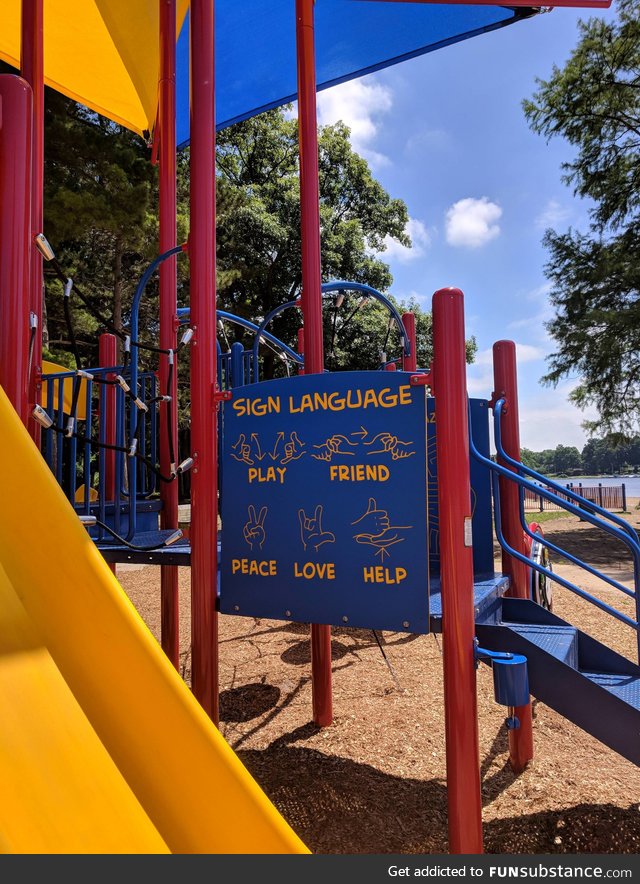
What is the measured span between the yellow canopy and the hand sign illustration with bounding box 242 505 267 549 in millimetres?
5406

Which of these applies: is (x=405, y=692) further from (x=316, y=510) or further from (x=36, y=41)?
(x=36, y=41)

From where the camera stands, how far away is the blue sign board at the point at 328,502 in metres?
2.55

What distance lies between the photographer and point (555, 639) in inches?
114

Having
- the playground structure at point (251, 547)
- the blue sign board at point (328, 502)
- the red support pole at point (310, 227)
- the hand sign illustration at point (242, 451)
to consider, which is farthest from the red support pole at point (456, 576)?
the red support pole at point (310, 227)

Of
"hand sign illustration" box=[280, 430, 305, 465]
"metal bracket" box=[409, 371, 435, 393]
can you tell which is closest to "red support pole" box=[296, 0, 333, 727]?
"hand sign illustration" box=[280, 430, 305, 465]

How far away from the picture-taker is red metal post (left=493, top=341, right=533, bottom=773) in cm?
359

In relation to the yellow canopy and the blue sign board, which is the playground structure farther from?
the yellow canopy

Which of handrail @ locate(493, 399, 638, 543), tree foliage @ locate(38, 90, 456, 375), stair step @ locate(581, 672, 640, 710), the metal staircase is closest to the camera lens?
the metal staircase

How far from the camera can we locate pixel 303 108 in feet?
14.5

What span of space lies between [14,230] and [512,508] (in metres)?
3.04

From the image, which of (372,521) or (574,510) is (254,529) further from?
(574,510)

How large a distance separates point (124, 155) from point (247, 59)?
7.45 meters

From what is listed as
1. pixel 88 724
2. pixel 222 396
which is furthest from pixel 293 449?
pixel 88 724

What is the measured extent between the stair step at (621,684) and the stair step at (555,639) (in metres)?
0.12
